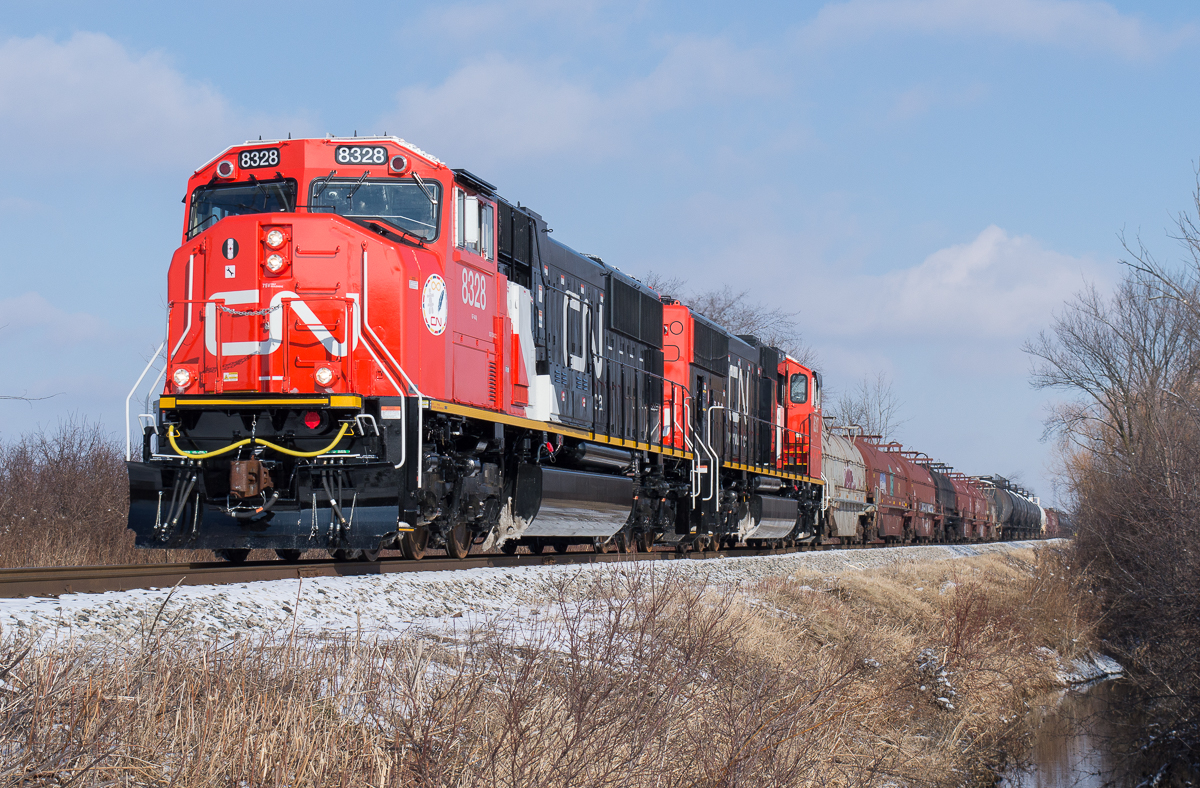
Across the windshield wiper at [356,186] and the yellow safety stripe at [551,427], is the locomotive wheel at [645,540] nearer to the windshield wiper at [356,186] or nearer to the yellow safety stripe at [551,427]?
the yellow safety stripe at [551,427]

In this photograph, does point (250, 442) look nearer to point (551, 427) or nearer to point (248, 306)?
point (248, 306)

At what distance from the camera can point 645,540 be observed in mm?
17047

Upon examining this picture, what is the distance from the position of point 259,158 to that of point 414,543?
4.17m

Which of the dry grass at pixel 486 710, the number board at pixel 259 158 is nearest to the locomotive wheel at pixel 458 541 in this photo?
the dry grass at pixel 486 710

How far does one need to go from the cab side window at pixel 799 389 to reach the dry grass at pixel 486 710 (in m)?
14.8

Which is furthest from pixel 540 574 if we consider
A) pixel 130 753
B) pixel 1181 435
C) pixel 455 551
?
pixel 1181 435

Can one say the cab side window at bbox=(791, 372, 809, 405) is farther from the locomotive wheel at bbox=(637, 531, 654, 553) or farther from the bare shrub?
the bare shrub

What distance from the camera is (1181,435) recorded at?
56.1 ft

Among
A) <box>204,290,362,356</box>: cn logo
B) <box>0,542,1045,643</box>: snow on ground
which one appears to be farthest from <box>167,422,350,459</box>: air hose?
<box>0,542,1045,643</box>: snow on ground

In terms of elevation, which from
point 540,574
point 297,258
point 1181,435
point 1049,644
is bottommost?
point 1049,644

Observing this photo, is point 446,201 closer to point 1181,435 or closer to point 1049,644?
point 1049,644

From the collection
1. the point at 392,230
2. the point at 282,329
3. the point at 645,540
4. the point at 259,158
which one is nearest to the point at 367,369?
the point at 282,329

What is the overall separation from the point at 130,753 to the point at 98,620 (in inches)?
105

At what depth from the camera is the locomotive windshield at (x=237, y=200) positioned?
1046 centimetres
